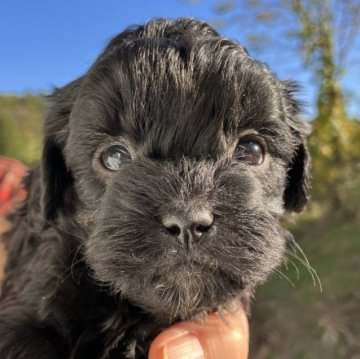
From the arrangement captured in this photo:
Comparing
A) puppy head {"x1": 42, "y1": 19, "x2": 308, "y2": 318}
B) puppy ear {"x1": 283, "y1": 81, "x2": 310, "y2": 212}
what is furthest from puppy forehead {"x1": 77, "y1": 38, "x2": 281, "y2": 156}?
puppy ear {"x1": 283, "y1": 81, "x2": 310, "y2": 212}

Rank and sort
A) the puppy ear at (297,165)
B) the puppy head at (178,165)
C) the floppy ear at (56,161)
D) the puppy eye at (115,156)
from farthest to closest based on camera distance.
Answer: the puppy ear at (297,165)
the floppy ear at (56,161)
the puppy eye at (115,156)
the puppy head at (178,165)

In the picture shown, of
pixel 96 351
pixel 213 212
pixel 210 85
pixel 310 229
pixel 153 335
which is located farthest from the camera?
pixel 310 229

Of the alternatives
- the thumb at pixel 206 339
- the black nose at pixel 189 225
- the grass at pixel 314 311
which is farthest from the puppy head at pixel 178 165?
the grass at pixel 314 311

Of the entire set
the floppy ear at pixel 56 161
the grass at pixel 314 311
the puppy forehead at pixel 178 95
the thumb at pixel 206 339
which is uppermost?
the puppy forehead at pixel 178 95

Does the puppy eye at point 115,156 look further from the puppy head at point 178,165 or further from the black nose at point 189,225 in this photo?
the black nose at point 189,225

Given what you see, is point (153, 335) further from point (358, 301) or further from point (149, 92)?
point (358, 301)

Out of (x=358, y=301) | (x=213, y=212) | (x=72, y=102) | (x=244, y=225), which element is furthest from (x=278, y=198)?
(x=358, y=301)

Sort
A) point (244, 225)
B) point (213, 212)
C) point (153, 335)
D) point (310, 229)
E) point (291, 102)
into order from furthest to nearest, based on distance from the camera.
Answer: point (310, 229) < point (291, 102) < point (153, 335) < point (244, 225) < point (213, 212)
